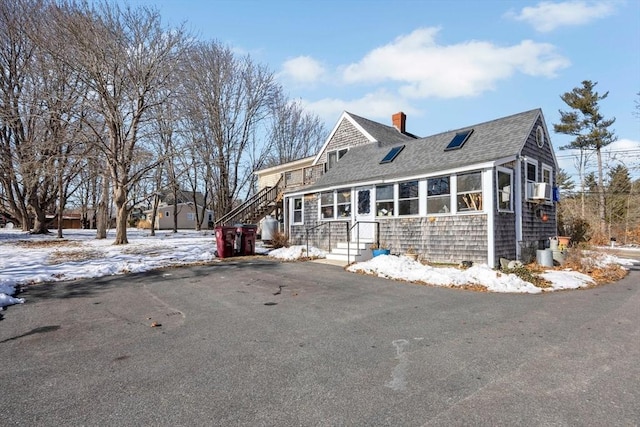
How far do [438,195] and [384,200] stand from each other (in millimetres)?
2170

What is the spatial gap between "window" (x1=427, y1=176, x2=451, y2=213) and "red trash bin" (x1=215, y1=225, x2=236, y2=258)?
25.3 ft

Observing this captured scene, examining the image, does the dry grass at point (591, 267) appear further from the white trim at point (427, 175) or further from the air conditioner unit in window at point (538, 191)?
the white trim at point (427, 175)

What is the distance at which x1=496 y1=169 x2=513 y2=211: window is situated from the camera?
35.7 feet

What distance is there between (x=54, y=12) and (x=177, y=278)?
1580 centimetres

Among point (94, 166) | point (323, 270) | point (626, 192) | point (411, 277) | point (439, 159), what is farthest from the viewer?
point (626, 192)

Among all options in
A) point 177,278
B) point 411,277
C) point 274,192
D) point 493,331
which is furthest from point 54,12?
point 493,331

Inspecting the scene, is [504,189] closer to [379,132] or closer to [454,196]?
[454,196]

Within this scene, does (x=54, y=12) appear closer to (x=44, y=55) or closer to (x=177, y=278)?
(x=44, y=55)

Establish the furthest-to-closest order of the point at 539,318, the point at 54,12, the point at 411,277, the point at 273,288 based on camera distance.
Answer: the point at 54,12, the point at 411,277, the point at 273,288, the point at 539,318

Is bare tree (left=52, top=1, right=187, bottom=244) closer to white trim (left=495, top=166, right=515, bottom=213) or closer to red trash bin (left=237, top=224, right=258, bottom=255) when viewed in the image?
red trash bin (left=237, top=224, right=258, bottom=255)

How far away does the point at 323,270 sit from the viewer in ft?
35.1

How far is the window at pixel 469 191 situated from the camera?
10.9 m

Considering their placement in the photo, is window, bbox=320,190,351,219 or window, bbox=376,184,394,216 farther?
window, bbox=320,190,351,219

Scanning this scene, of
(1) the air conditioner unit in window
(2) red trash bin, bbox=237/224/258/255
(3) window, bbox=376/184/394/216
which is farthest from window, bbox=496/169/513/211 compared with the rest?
(2) red trash bin, bbox=237/224/258/255
